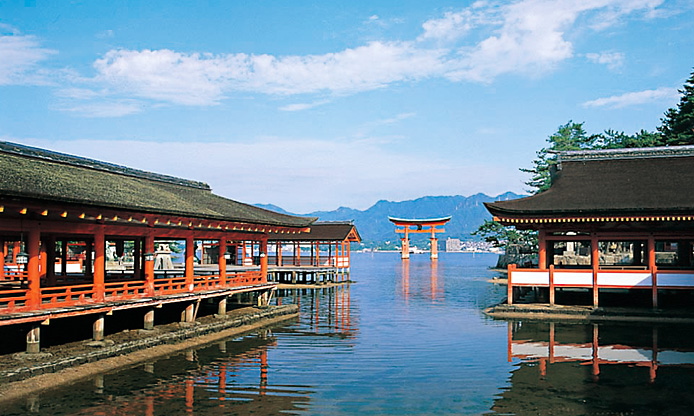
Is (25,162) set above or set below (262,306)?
above

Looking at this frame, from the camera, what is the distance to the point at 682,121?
2024 inches

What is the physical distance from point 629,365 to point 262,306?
17.0 metres

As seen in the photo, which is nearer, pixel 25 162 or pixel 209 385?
pixel 209 385

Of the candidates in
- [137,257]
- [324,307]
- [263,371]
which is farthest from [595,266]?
[137,257]

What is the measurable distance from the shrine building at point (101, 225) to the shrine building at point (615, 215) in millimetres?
11679

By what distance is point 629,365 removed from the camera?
17625 millimetres

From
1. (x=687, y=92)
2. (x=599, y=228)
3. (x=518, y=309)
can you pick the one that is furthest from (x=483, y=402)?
(x=687, y=92)

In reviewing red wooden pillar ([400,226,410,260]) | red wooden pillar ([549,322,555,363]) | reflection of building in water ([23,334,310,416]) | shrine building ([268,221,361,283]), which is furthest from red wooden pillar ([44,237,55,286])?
red wooden pillar ([400,226,410,260])

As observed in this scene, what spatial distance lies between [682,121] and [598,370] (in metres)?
42.1

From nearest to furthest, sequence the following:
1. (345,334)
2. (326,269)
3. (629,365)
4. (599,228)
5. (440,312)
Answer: (629,365) < (345,334) < (599,228) < (440,312) < (326,269)

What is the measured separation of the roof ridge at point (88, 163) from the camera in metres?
19.3

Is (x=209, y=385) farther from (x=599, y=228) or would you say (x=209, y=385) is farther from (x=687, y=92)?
(x=687, y=92)

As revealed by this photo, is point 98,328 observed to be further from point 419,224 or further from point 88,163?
point 419,224

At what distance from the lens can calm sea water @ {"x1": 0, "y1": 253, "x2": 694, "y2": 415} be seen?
13.5 m
